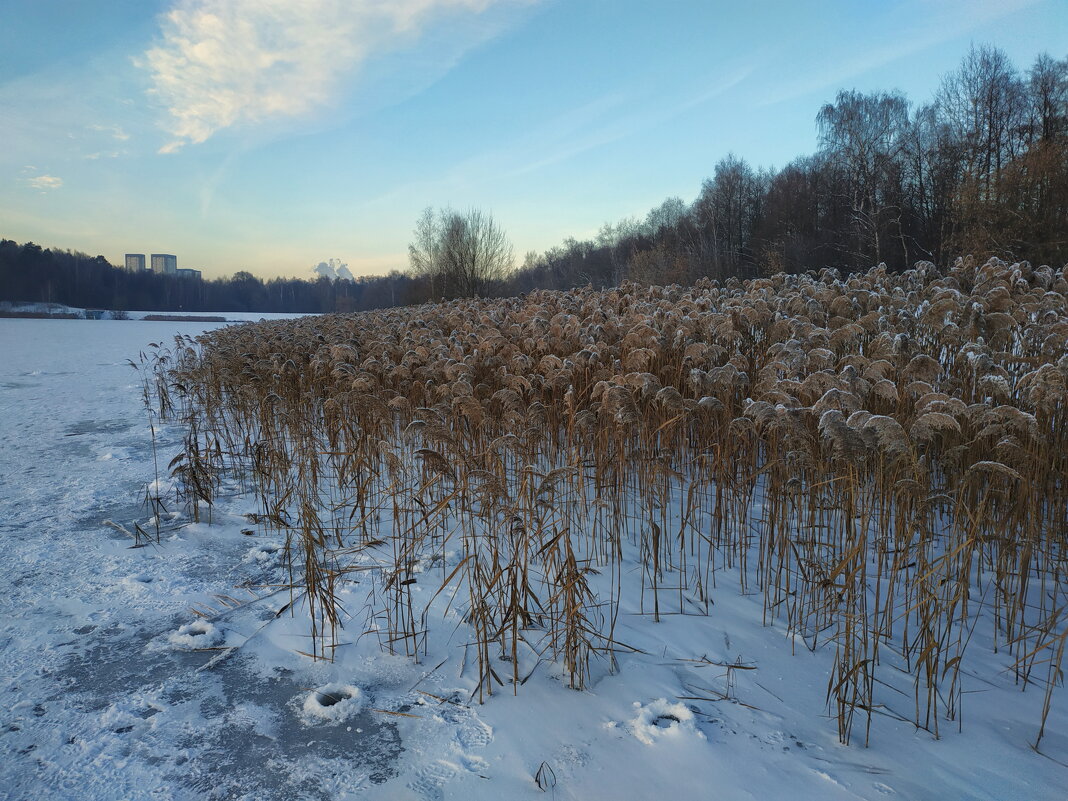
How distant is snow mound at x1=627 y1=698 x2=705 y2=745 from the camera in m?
2.04

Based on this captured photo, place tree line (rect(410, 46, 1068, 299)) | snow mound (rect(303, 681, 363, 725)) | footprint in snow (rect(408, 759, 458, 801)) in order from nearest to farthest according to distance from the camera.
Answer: footprint in snow (rect(408, 759, 458, 801)), snow mound (rect(303, 681, 363, 725)), tree line (rect(410, 46, 1068, 299))

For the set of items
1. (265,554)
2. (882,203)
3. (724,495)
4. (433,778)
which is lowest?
(433,778)

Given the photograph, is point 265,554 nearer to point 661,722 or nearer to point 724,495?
point 661,722

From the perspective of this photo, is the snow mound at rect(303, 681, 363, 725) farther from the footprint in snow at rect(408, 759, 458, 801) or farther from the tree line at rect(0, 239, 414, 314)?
the tree line at rect(0, 239, 414, 314)

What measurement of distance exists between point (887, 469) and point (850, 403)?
1.66 feet

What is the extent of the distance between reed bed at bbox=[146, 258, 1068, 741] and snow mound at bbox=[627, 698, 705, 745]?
10.6 inches

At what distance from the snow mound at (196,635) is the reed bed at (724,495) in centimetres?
41

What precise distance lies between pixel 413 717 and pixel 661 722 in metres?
0.90

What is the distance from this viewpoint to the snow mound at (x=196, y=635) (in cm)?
261

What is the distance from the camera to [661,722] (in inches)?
83.1

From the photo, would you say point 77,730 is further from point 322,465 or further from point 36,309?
point 36,309

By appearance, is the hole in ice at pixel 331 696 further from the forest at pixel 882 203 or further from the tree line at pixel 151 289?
the tree line at pixel 151 289

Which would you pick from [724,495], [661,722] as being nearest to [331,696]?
[661,722]

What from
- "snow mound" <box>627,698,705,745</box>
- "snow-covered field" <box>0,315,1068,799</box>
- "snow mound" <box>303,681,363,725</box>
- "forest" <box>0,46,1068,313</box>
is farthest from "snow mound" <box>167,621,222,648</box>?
"forest" <box>0,46,1068,313</box>
